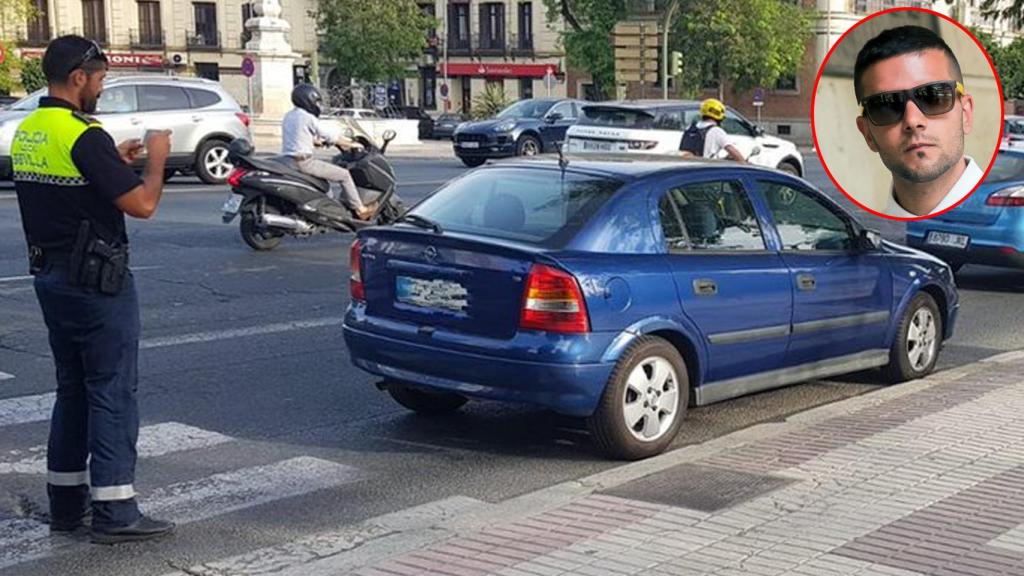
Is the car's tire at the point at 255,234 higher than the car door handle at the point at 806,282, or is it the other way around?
the car door handle at the point at 806,282

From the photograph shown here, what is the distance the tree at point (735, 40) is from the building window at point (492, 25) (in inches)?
894

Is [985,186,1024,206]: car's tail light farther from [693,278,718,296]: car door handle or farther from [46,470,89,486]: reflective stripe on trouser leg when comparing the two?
[46,470,89,486]: reflective stripe on trouser leg

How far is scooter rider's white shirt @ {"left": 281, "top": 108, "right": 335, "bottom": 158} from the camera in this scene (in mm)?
14797

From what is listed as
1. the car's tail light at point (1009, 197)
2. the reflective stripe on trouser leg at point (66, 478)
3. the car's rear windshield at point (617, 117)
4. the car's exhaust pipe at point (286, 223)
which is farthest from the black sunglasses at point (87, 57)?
the car's rear windshield at point (617, 117)

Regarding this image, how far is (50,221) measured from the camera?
5.48 m

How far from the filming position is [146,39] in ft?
248

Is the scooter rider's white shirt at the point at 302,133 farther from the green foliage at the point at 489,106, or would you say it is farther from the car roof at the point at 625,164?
the green foliage at the point at 489,106

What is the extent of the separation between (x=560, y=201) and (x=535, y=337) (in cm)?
94

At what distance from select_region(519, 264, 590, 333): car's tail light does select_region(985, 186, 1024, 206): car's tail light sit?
790cm

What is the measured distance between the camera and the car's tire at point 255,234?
1505 cm

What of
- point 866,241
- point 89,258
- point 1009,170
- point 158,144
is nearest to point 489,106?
point 1009,170

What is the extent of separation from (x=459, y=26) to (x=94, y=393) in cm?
7553

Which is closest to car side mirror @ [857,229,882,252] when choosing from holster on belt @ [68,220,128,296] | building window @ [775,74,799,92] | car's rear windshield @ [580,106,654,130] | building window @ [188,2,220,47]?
holster on belt @ [68,220,128,296]

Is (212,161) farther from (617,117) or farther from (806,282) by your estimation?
(806,282)
